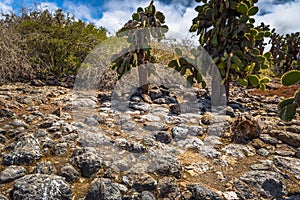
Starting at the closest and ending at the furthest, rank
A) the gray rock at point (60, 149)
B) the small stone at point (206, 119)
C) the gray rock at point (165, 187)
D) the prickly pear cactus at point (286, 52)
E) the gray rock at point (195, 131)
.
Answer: the gray rock at point (165, 187) < the gray rock at point (60, 149) < the gray rock at point (195, 131) < the small stone at point (206, 119) < the prickly pear cactus at point (286, 52)

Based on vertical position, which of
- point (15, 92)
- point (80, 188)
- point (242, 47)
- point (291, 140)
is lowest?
point (80, 188)

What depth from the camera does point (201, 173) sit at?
2398 mm

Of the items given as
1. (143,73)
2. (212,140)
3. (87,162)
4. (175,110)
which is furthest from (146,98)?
(87,162)

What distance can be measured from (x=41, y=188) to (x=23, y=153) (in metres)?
0.53

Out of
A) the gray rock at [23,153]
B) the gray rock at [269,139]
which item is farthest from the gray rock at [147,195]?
the gray rock at [269,139]

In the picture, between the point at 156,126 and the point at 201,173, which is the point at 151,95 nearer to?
the point at 156,126

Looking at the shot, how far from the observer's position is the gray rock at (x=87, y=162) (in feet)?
7.18

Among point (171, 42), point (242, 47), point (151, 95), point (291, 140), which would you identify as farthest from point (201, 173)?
point (171, 42)

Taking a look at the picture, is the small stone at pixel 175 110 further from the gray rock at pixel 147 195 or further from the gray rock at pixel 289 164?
the gray rock at pixel 147 195

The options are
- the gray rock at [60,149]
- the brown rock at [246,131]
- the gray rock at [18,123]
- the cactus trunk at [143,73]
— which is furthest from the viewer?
the cactus trunk at [143,73]

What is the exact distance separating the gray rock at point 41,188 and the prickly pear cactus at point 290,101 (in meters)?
1.95

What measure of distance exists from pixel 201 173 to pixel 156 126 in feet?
3.42

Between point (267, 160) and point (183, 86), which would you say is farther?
point (183, 86)

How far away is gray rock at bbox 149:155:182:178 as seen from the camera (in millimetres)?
2266
